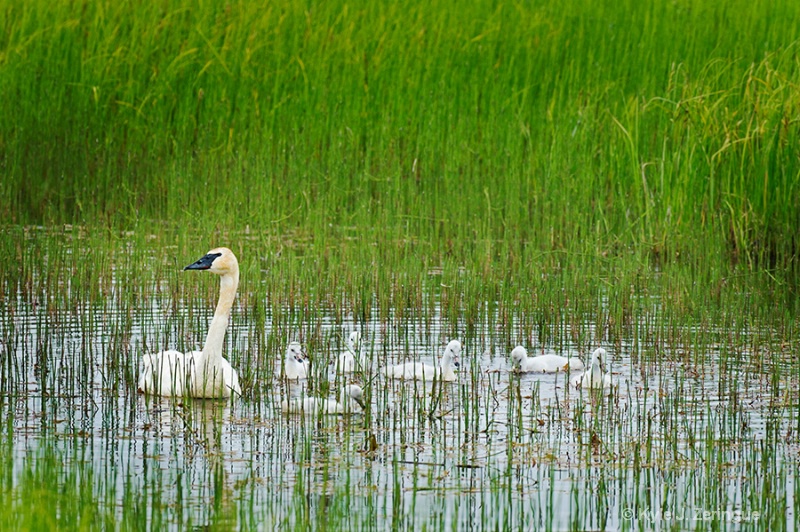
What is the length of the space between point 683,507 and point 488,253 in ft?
17.7

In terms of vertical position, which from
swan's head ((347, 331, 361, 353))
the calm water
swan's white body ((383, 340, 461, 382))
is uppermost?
swan's head ((347, 331, 361, 353))

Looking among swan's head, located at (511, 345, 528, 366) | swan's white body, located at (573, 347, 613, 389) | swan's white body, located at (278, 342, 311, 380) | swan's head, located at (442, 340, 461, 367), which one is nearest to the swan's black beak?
swan's white body, located at (278, 342, 311, 380)

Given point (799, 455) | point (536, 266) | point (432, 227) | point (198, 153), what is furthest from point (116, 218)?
point (799, 455)

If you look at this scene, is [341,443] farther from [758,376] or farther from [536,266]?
[536,266]

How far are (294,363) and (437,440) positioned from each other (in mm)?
1560

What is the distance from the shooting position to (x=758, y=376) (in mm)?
8109

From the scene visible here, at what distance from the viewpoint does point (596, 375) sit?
25.9ft

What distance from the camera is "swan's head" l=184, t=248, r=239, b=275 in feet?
27.8

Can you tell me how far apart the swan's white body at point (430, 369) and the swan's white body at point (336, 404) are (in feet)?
1.11

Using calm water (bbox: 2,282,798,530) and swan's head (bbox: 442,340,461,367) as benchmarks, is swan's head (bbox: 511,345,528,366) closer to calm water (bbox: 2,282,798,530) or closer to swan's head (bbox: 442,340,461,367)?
calm water (bbox: 2,282,798,530)

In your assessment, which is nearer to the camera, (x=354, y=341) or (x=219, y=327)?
(x=219, y=327)

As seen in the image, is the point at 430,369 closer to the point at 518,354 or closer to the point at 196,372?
the point at 518,354

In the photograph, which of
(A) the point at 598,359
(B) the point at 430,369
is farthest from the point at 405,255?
(A) the point at 598,359

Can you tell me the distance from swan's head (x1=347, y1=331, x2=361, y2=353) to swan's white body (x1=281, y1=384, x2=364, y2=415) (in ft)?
3.19
